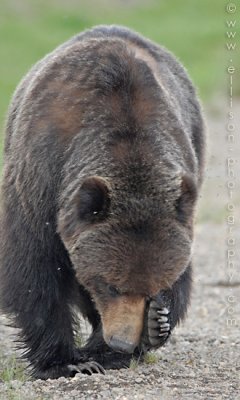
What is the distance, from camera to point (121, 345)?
20.1 ft

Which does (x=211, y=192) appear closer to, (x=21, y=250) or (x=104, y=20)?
(x=21, y=250)

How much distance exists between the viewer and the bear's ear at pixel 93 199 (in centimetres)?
607

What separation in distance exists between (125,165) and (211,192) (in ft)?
39.2

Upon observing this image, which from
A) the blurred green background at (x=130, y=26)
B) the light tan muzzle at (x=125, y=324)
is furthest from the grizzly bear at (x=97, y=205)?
the blurred green background at (x=130, y=26)

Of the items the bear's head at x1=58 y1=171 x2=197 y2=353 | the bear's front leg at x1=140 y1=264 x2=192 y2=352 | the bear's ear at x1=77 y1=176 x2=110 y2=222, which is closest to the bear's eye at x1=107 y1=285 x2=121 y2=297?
the bear's head at x1=58 y1=171 x2=197 y2=353

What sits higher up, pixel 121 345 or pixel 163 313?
pixel 163 313

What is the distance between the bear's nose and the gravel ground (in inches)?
9.4

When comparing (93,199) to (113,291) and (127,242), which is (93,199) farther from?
(113,291)

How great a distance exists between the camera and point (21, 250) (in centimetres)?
688

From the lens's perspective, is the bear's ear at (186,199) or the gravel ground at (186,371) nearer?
the gravel ground at (186,371)

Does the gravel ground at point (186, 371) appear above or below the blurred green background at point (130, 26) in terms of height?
below

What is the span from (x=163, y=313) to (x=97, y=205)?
33.7 inches

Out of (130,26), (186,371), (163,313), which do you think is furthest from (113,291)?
(130,26)

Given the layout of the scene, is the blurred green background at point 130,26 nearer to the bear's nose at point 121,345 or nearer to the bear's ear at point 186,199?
the bear's ear at point 186,199
